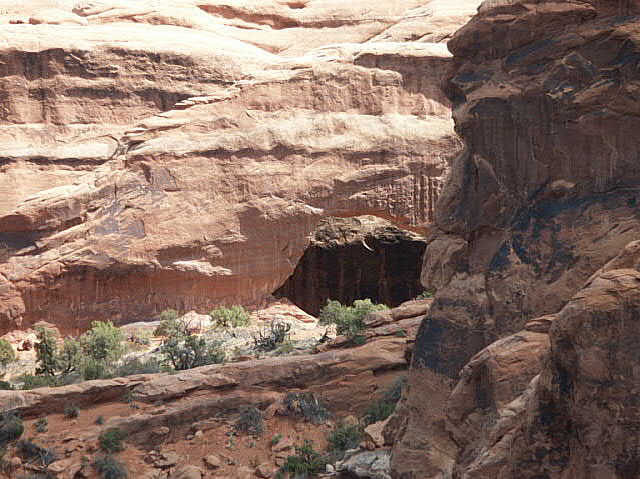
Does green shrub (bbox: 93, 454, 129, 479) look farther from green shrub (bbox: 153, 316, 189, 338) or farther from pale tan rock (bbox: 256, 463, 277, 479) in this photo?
green shrub (bbox: 153, 316, 189, 338)

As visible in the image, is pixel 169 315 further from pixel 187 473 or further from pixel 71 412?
pixel 187 473

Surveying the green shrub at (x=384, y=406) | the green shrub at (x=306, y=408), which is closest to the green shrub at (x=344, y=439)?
the green shrub at (x=384, y=406)

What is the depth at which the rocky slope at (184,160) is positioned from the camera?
706 inches

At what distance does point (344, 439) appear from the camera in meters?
10.9

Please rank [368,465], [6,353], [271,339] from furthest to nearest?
[6,353] → [271,339] → [368,465]

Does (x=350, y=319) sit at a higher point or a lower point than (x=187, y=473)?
higher

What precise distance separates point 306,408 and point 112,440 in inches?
101

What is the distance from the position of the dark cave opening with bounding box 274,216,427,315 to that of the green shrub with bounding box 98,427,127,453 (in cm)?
1276

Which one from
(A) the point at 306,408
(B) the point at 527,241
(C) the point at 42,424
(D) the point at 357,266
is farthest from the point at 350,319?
(D) the point at 357,266

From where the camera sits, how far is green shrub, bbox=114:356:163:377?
13.6 metres

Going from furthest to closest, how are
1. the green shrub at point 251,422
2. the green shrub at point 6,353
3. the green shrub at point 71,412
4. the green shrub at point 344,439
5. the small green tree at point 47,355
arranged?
the green shrub at point 6,353, the small green tree at point 47,355, the green shrub at point 71,412, the green shrub at point 251,422, the green shrub at point 344,439

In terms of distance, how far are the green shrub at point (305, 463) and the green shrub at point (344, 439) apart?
10.5 inches

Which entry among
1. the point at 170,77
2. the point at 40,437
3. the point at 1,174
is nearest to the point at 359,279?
the point at 170,77

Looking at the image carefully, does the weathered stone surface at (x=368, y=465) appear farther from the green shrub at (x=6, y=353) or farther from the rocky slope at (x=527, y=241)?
the green shrub at (x=6, y=353)
